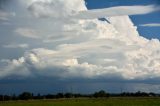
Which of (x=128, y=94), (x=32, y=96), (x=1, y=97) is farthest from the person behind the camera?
(x=128, y=94)

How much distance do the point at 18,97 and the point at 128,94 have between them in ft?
157

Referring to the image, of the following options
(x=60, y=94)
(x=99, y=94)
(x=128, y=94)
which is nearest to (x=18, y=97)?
(x=60, y=94)

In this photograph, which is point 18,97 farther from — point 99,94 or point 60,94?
point 99,94

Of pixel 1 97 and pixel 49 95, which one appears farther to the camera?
pixel 49 95

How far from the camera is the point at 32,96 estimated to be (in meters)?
160

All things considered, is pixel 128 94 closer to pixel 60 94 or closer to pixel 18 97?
pixel 60 94

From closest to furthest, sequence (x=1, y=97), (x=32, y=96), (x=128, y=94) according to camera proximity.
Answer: (x=1, y=97) → (x=32, y=96) → (x=128, y=94)

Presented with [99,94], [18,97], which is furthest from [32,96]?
[99,94]

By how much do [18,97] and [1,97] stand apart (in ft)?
30.6

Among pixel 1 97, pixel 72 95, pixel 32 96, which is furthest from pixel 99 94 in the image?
pixel 1 97

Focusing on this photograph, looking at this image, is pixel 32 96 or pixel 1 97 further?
pixel 32 96

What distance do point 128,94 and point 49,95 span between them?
34358 millimetres

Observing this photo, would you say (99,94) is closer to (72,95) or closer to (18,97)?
(72,95)

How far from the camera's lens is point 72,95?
16488cm
